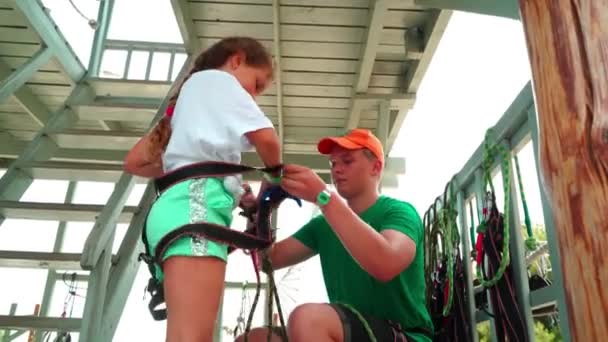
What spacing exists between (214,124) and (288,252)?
1.95 ft

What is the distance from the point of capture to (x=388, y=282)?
1255 mm

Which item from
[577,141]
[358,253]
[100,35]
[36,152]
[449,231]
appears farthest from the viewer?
[100,35]

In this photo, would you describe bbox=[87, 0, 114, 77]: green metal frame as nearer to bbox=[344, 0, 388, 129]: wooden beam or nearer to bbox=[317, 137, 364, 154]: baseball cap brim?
bbox=[344, 0, 388, 129]: wooden beam

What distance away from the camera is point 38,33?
9.34 ft

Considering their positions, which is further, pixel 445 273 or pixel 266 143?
pixel 445 273

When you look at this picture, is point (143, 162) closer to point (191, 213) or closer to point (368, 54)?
point (191, 213)

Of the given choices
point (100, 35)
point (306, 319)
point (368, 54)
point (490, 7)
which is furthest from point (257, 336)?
point (100, 35)

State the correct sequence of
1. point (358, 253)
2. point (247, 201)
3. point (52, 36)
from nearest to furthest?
1. point (358, 253)
2. point (247, 201)
3. point (52, 36)

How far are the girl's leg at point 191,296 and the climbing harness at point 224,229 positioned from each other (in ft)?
0.16

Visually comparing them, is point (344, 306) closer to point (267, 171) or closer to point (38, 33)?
point (267, 171)

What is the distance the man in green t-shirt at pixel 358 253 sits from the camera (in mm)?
1029

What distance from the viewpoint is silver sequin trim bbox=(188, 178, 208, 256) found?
953 millimetres

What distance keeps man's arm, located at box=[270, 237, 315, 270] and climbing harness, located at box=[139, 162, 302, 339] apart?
0.30 m

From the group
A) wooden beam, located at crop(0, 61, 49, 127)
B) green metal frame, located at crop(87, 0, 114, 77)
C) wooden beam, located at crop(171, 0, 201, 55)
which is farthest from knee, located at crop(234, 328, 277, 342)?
wooden beam, located at crop(0, 61, 49, 127)
